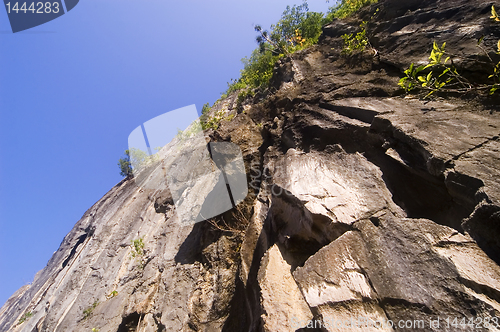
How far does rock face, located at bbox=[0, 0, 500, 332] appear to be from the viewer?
2727mm

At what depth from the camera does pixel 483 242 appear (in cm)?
269

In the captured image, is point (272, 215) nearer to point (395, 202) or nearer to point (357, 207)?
point (357, 207)

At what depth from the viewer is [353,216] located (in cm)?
382

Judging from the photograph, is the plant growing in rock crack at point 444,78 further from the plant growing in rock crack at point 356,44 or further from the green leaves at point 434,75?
the plant growing in rock crack at point 356,44

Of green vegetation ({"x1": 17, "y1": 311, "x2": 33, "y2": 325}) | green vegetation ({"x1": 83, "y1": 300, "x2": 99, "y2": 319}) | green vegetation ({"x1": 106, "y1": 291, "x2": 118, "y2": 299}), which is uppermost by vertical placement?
green vegetation ({"x1": 106, "y1": 291, "x2": 118, "y2": 299})

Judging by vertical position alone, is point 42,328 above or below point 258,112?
below

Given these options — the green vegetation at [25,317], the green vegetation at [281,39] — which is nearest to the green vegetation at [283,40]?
the green vegetation at [281,39]

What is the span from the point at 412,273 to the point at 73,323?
42.1ft

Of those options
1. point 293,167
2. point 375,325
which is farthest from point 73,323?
point 375,325

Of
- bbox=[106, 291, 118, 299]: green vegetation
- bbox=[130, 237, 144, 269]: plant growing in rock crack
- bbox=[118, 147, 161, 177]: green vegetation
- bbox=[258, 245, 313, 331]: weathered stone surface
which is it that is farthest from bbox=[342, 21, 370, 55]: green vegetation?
bbox=[118, 147, 161, 177]: green vegetation

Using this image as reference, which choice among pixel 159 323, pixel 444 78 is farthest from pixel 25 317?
pixel 444 78

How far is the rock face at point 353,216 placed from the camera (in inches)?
107

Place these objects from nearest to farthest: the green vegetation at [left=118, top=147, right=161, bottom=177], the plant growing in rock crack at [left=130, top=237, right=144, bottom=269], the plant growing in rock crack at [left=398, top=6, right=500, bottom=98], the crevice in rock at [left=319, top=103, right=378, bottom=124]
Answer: the plant growing in rock crack at [left=398, top=6, right=500, bottom=98] < the crevice in rock at [left=319, top=103, right=378, bottom=124] < the plant growing in rock crack at [left=130, top=237, right=144, bottom=269] < the green vegetation at [left=118, top=147, right=161, bottom=177]

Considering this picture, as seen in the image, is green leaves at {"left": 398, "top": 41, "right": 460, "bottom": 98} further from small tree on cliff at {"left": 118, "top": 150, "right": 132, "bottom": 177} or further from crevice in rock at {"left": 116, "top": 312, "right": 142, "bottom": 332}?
small tree on cliff at {"left": 118, "top": 150, "right": 132, "bottom": 177}
